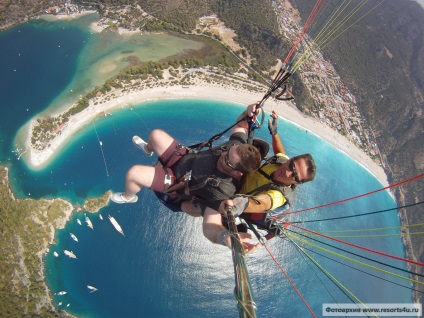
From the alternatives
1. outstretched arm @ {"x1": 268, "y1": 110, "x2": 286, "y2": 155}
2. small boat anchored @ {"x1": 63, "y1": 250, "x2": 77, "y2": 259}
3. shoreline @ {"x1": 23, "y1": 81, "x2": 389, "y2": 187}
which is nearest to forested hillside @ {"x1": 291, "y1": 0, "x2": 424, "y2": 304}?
shoreline @ {"x1": 23, "y1": 81, "x2": 389, "y2": 187}

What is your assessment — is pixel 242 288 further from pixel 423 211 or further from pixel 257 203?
pixel 423 211

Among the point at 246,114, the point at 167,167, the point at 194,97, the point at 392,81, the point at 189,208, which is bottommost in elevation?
the point at 189,208

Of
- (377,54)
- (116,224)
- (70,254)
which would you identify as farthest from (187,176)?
(377,54)

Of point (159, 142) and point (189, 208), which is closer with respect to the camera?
point (159, 142)

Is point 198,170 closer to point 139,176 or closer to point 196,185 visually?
point 196,185

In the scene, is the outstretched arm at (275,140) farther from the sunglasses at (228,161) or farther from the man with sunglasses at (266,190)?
the sunglasses at (228,161)

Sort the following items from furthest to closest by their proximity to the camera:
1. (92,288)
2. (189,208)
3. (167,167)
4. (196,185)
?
(92,288) < (189,208) < (167,167) < (196,185)

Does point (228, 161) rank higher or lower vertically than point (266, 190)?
higher
